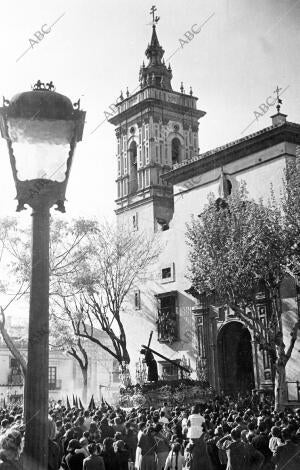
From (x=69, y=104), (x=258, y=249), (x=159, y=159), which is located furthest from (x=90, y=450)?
(x=159, y=159)

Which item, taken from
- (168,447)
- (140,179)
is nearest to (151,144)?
(140,179)

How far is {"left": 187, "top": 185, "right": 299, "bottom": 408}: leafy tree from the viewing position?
76.4ft

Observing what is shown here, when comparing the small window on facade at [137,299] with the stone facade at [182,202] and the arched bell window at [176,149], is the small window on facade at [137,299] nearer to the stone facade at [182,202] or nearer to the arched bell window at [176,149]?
the stone facade at [182,202]

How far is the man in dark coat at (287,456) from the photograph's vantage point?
8352 millimetres

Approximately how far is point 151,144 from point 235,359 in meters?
17.2

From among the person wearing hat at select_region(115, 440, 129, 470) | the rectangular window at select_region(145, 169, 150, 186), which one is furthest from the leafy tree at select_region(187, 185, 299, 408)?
the rectangular window at select_region(145, 169, 150, 186)

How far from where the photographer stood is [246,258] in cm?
2384

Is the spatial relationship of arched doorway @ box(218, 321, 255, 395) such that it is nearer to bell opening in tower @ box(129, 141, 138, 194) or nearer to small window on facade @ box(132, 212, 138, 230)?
small window on facade @ box(132, 212, 138, 230)

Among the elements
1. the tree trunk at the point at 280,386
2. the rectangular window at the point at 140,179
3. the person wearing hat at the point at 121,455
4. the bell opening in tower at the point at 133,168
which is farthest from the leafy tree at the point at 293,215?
the bell opening in tower at the point at 133,168

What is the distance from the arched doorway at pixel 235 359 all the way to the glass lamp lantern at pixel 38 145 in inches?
1080

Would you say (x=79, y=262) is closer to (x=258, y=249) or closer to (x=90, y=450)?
(x=258, y=249)

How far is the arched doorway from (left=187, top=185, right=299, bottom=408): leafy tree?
629cm

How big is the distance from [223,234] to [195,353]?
445 inches

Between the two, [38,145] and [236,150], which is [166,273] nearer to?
[236,150]
